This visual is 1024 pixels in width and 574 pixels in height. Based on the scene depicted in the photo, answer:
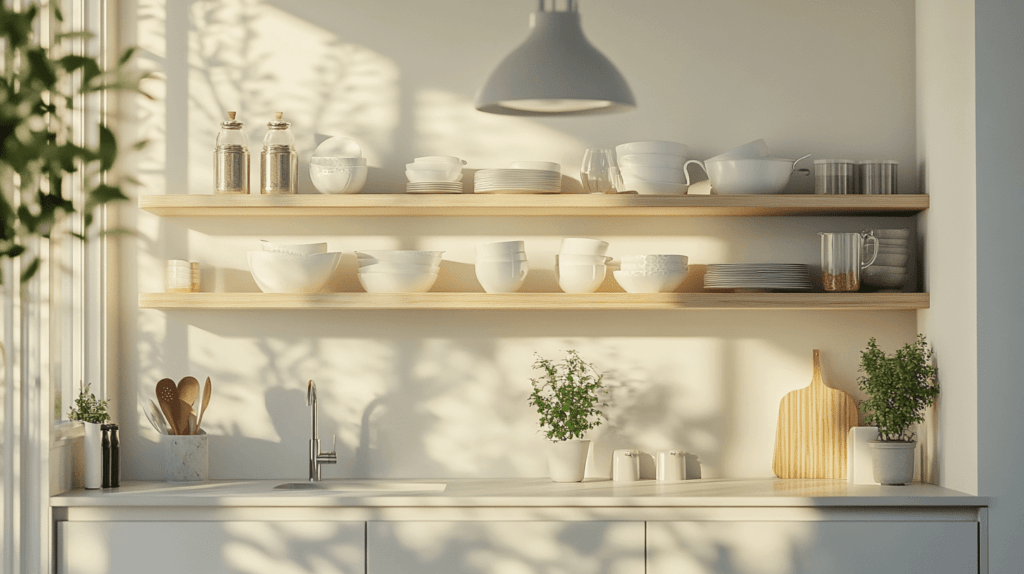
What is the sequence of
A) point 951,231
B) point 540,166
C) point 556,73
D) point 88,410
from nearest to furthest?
point 556,73
point 951,231
point 88,410
point 540,166

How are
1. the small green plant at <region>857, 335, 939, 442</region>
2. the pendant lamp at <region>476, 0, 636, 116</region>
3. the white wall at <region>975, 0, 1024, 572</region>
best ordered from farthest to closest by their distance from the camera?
the small green plant at <region>857, 335, 939, 442</region> → the white wall at <region>975, 0, 1024, 572</region> → the pendant lamp at <region>476, 0, 636, 116</region>

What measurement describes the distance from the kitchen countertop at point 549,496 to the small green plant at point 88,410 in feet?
0.76

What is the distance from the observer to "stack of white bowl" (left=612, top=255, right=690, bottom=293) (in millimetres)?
2939

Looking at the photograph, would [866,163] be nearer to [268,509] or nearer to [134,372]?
[268,509]

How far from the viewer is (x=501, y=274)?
296 centimetres

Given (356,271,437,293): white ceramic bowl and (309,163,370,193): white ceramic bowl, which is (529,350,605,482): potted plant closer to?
(356,271,437,293): white ceramic bowl

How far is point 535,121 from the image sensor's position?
3207mm

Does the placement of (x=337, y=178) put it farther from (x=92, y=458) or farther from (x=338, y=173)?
(x=92, y=458)

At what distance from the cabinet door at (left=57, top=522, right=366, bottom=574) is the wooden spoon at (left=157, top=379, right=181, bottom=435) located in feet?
1.35

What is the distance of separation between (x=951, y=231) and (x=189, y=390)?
2548 millimetres

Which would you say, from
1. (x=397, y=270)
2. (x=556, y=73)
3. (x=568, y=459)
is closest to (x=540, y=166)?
(x=397, y=270)

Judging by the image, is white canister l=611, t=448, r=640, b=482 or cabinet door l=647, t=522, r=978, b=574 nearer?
cabinet door l=647, t=522, r=978, b=574

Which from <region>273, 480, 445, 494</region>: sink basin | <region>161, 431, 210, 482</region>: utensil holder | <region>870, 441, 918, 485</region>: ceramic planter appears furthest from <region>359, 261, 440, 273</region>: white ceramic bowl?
<region>870, 441, 918, 485</region>: ceramic planter

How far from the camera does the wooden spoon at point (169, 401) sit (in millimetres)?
3033
